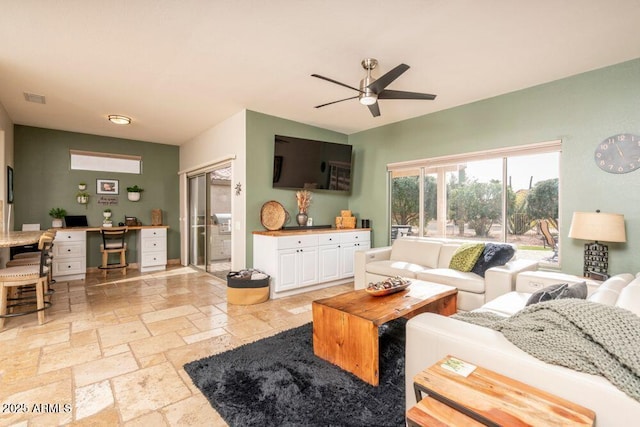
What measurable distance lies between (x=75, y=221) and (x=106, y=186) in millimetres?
847

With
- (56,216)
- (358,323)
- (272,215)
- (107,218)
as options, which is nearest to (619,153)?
(358,323)

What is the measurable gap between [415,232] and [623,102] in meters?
2.78

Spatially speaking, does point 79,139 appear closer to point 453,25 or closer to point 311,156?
point 311,156

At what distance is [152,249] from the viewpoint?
599 centimetres

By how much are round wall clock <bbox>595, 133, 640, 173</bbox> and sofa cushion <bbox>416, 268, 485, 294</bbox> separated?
1703mm

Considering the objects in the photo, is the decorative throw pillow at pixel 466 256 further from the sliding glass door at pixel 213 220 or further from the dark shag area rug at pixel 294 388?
the sliding glass door at pixel 213 220

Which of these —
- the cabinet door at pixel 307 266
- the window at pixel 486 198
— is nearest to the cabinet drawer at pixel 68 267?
the cabinet door at pixel 307 266

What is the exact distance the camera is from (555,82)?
11.3 ft

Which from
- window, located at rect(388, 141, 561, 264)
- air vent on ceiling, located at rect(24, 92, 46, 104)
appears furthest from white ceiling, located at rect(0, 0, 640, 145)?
window, located at rect(388, 141, 561, 264)

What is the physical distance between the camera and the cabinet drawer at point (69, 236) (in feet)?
16.8

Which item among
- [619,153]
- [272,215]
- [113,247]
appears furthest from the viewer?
[113,247]

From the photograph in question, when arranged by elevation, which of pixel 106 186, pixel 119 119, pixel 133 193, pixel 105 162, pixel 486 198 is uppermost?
pixel 119 119

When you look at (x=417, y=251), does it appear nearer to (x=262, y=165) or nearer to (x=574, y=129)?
(x=574, y=129)

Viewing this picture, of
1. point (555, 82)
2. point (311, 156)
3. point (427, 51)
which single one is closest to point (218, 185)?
point (311, 156)
